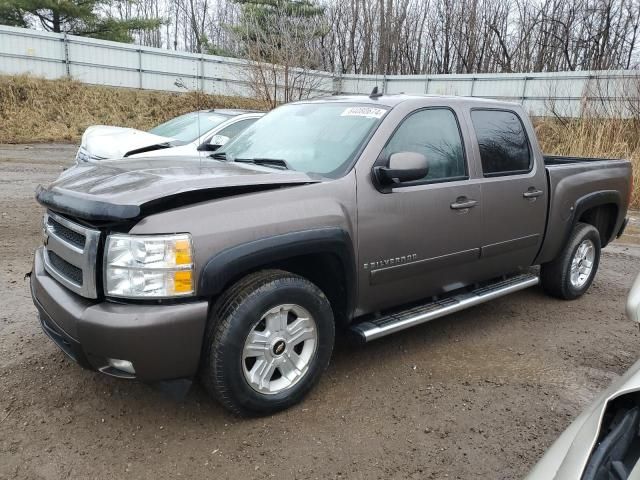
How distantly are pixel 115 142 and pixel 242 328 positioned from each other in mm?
5551

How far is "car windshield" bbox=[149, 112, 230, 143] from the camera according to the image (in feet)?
26.7

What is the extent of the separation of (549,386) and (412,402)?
39.7 inches

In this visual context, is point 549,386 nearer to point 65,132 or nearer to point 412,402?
point 412,402

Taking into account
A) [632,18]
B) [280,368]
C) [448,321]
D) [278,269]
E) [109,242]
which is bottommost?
[448,321]

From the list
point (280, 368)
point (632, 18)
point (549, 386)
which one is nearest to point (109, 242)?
point (280, 368)

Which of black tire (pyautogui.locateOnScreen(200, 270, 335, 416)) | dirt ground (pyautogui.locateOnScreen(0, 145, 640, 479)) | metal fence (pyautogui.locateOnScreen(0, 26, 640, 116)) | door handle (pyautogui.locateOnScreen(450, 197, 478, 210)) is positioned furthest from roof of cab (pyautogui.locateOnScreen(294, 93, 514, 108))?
metal fence (pyautogui.locateOnScreen(0, 26, 640, 116))

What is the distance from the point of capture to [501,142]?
4301 mm

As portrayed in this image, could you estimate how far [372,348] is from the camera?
3971 millimetres

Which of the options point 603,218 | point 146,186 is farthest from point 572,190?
point 146,186

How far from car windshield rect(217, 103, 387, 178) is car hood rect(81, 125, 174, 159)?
346 centimetres

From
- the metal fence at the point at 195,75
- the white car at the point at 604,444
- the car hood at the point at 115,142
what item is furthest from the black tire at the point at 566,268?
the metal fence at the point at 195,75

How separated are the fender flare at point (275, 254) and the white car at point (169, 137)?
3782mm

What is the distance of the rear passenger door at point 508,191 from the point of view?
13.3ft

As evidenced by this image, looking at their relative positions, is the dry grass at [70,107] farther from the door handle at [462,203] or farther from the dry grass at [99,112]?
the door handle at [462,203]
